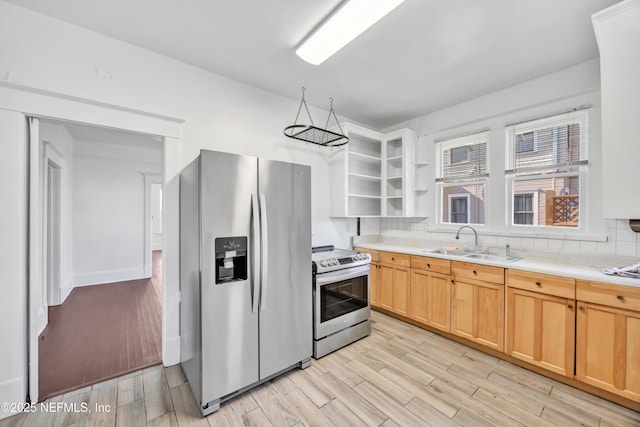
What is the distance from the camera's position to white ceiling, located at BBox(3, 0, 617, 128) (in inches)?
72.4

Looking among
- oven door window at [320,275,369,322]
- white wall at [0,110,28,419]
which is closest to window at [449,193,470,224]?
oven door window at [320,275,369,322]

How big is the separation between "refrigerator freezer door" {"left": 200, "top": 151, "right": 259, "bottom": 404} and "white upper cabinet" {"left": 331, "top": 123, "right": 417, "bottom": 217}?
5.71 ft

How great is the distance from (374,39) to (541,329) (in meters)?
2.86

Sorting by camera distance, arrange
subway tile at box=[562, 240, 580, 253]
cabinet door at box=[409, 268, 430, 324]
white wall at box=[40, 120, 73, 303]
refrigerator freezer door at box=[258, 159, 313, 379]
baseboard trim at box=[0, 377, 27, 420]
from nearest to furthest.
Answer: baseboard trim at box=[0, 377, 27, 420] < refrigerator freezer door at box=[258, 159, 313, 379] < subway tile at box=[562, 240, 580, 253] < cabinet door at box=[409, 268, 430, 324] < white wall at box=[40, 120, 73, 303]

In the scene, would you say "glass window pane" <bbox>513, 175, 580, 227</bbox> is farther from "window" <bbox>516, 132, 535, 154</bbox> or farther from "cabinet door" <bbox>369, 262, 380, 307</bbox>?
"cabinet door" <bbox>369, 262, 380, 307</bbox>

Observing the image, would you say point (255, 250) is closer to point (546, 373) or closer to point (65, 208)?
point (546, 373)

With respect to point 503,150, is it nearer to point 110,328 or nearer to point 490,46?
point 490,46

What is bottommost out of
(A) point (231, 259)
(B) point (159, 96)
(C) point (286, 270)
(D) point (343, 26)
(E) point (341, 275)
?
(E) point (341, 275)

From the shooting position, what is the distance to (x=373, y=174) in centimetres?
423

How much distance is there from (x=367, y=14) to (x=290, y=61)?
97 centimetres

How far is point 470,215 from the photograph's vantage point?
3389 millimetres

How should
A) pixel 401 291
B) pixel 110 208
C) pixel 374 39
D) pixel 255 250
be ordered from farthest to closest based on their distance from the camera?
pixel 110 208 → pixel 401 291 → pixel 374 39 → pixel 255 250

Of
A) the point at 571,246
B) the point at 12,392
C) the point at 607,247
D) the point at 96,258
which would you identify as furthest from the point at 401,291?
the point at 96,258

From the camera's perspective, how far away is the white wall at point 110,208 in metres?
4.84
